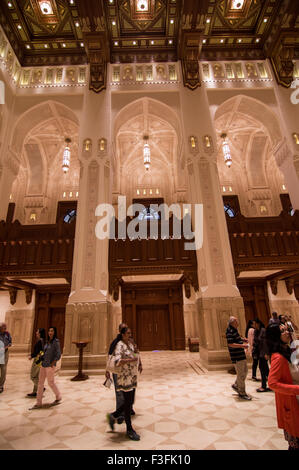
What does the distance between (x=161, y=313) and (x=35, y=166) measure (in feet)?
35.8

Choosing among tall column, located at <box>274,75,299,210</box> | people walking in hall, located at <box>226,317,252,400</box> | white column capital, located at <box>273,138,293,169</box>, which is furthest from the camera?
white column capital, located at <box>273,138,293,169</box>

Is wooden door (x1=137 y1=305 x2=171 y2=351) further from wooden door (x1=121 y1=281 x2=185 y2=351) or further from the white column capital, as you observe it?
the white column capital

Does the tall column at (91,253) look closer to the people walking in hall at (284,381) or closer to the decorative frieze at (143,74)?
the decorative frieze at (143,74)

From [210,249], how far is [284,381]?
6.50 m

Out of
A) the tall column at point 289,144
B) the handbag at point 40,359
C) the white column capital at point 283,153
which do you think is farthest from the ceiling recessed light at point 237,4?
the handbag at point 40,359

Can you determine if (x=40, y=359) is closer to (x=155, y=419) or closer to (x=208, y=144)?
(x=155, y=419)

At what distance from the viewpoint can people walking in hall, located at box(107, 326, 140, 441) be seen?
3.18 m

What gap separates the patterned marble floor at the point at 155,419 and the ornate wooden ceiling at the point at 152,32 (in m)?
11.3

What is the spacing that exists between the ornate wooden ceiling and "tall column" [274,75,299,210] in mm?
912

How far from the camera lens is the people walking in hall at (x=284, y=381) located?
2047 millimetres

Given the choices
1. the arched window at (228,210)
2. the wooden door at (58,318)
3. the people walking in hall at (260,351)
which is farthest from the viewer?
the arched window at (228,210)

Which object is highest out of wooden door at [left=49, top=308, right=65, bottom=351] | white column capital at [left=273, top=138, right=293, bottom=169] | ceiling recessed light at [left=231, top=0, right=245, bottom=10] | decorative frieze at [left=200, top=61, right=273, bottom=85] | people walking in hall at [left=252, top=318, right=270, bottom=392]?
ceiling recessed light at [left=231, top=0, right=245, bottom=10]

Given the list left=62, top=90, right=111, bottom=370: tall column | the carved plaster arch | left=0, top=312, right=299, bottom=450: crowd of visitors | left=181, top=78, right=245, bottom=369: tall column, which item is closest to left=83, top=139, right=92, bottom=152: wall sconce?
left=62, top=90, right=111, bottom=370: tall column

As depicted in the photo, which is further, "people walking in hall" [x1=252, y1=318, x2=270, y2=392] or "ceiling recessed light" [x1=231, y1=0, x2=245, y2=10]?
"ceiling recessed light" [x1=231, y1=0, x2=245, y2=10]
